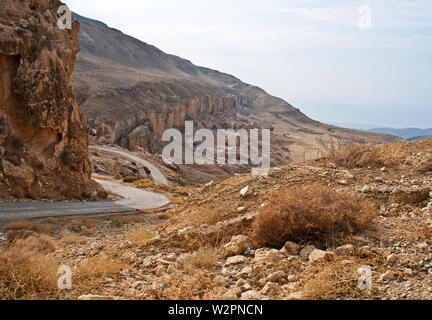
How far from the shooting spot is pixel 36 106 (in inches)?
604

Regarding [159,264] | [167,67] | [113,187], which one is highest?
[167,67]

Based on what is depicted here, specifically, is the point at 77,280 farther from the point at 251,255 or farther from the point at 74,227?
the point at 74,227

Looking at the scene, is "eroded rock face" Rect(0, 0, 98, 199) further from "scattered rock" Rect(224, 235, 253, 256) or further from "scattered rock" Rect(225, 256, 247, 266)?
"scattered rock" Rect(225, 256, 247, 266)

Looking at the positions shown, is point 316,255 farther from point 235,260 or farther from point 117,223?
point 117,223

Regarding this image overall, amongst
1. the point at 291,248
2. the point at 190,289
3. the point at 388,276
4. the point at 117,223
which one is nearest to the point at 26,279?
the point at 190,289

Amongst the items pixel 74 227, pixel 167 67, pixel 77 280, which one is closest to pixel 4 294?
pixel 77 280

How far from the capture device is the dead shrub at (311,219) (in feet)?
16.4

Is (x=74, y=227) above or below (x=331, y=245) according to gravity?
below

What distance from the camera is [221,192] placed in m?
8.46

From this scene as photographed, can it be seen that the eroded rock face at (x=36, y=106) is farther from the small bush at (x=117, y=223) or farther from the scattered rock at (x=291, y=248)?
the scattered rock at (x=291, y=248)

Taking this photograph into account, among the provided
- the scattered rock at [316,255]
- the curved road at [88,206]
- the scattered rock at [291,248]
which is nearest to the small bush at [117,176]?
the curved road at [88,206]

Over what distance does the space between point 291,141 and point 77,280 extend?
270 ft

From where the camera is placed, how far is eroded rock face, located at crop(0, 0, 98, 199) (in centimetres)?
1438

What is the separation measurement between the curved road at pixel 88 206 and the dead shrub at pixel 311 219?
1069 centimetres
